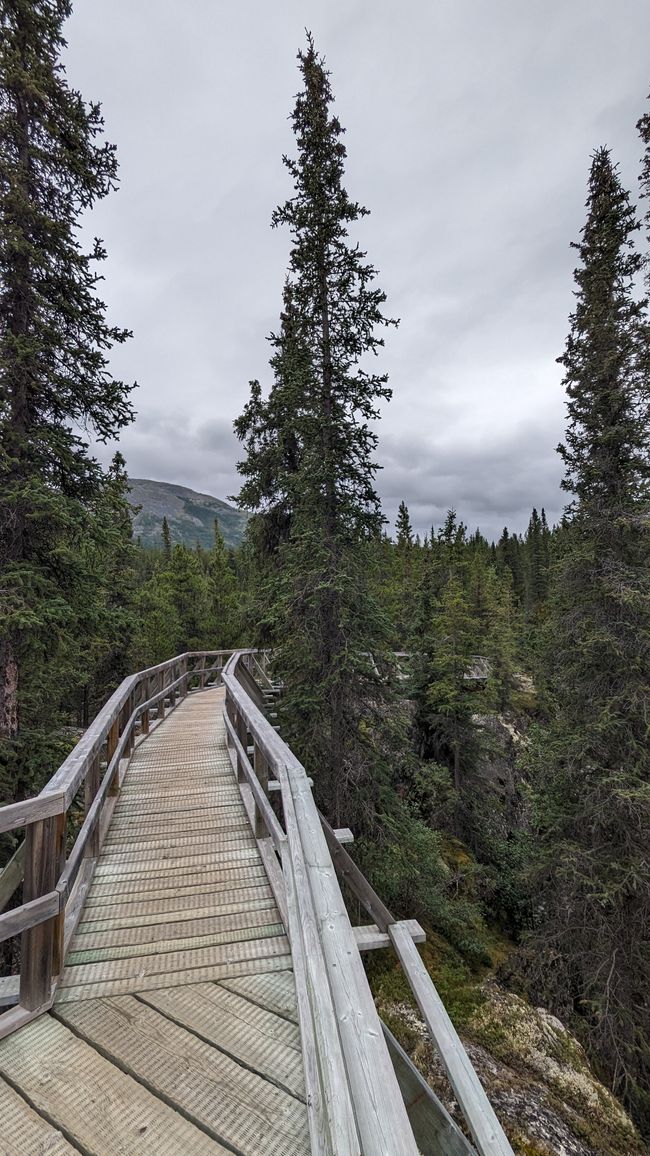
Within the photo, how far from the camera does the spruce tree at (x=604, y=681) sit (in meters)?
8.62

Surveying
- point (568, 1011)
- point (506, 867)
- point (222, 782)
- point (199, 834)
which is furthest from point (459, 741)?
point (199, 834)

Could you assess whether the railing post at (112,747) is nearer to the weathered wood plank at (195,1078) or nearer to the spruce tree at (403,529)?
the weathered wood plank at (195,1078)

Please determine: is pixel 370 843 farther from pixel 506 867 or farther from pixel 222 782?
pixel 506 867

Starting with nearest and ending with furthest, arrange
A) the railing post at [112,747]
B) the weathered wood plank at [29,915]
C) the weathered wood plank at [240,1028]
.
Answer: the weathered wood plank at [240,1028], the weathered wood plank at [29,915], the railing post at [112,747]

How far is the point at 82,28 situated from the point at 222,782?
45.8ft

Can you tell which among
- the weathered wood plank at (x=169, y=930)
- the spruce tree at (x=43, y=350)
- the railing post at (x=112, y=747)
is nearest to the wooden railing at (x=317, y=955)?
the weathered wood plank at (x=169, y=930)

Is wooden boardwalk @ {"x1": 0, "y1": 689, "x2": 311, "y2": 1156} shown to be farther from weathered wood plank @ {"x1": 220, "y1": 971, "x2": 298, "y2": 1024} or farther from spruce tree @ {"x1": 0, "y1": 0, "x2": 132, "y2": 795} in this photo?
spruce tree @ {"x1": 0, "y1": 0, "x2": 132, "y2": 795}

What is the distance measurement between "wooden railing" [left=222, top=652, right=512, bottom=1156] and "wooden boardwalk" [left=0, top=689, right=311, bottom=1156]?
11.5 inches

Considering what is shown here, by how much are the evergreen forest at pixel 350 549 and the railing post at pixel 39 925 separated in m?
4.88

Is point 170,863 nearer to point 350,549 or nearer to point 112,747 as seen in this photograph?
point 112,747

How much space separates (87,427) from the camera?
8.50 m

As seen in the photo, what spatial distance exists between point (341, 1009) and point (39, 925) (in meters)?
2.04

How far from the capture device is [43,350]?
7.50 metres

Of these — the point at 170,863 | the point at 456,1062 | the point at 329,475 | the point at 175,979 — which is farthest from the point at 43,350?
the point at 456,1062
